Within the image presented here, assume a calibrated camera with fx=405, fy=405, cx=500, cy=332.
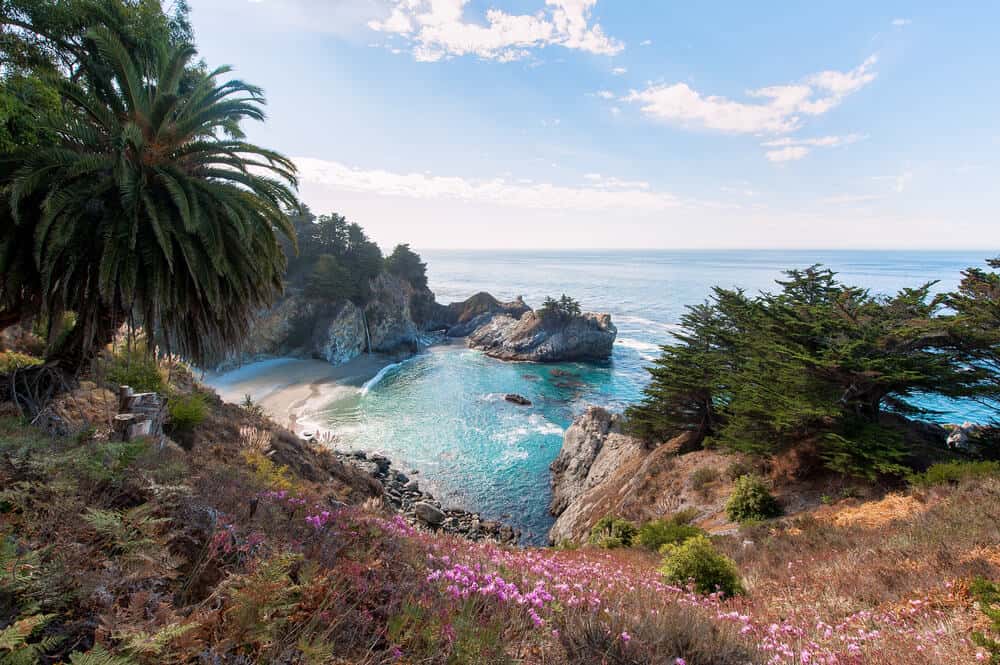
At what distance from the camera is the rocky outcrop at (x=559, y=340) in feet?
165

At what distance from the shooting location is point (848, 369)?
12898 millimetres

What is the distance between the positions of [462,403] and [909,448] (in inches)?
1103

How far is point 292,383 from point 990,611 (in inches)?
1631

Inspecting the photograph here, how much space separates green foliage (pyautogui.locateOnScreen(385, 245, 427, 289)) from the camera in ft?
205

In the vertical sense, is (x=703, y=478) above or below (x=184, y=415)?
below

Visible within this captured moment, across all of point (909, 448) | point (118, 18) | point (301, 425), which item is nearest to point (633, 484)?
point (909, 448)

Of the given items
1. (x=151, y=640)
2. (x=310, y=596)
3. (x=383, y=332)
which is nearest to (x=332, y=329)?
(x=383, y=332)

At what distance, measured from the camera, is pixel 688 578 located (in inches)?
245

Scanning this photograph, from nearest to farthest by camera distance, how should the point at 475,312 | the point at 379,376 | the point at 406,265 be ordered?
the point at 379,376 < the point at 406,265 < the point at 475,312

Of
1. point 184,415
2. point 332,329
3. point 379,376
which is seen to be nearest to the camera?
point 184,415

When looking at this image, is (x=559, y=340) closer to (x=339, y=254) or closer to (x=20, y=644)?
(x=339, y=254)

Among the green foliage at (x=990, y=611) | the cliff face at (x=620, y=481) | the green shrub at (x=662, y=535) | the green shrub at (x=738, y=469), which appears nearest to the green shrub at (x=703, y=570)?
the green foliage at (x=990, y=611)

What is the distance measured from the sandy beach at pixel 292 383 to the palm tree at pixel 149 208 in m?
23.8

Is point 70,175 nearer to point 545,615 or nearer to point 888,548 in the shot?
point 545,615
